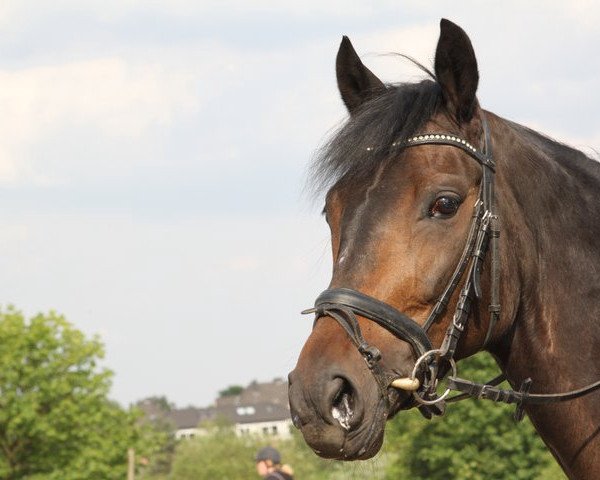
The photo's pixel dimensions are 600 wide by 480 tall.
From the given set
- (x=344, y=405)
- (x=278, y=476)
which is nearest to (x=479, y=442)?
(x=278, y=476)

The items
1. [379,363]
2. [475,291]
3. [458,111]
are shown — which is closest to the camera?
[379,363]

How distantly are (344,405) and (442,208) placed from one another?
2.93ft

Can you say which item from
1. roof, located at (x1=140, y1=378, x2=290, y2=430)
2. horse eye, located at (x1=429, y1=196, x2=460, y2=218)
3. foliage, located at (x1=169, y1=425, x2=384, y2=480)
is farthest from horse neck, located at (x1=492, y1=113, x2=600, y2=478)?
roof, located at (x1=140, y1=378, x2=290, y2=430)

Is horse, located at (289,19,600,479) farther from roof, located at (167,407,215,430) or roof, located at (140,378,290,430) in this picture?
roof, located at (167,407,215,430)

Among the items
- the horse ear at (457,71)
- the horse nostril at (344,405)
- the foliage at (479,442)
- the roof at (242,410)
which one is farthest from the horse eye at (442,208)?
the roof at (242,410)

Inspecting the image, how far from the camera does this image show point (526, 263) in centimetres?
427

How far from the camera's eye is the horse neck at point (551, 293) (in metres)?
4.20

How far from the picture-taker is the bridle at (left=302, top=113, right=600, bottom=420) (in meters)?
3.83

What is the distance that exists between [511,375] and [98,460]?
33.9 m

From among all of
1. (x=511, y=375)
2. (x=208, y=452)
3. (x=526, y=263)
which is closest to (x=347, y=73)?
(x=526, y=263)

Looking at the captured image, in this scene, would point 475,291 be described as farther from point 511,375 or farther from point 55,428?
point 55,428

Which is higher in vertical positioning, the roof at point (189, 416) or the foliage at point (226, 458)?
the roof at point (189, 416)

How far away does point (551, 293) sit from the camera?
14.1 feet

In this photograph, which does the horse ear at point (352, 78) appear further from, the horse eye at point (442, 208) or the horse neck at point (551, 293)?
the horse eye at point (442, 208)
